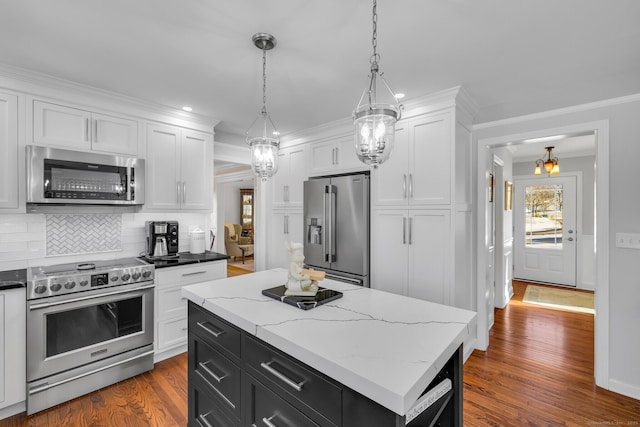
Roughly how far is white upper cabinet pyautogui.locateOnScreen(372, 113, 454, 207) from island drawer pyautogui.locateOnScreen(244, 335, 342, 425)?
5.78 feet

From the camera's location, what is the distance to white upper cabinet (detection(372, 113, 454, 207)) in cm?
264

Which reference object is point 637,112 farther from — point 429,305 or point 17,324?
point 17,324

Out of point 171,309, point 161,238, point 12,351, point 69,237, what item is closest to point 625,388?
point 171,309

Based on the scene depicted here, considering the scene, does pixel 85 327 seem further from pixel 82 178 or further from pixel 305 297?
pixel 305 297

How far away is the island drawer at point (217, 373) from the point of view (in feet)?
4.90

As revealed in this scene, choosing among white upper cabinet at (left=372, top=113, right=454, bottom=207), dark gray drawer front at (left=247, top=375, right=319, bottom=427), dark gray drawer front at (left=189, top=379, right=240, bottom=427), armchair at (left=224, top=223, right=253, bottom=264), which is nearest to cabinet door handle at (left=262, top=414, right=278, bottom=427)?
dark gray drawer front at (left=247, top=375, right=319, bottom=427)

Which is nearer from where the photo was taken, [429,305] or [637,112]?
[429,305]

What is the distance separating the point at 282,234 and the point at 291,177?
774 millimetres

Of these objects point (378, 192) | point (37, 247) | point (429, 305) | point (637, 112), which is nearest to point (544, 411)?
point (429, 305)

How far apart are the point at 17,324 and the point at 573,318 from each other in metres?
5.74

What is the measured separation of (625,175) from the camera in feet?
7.99

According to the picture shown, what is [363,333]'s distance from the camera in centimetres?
122

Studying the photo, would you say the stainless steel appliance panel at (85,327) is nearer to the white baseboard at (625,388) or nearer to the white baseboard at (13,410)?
the white baseboard at (13,410)

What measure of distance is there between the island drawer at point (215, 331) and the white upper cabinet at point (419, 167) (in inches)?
67.0
